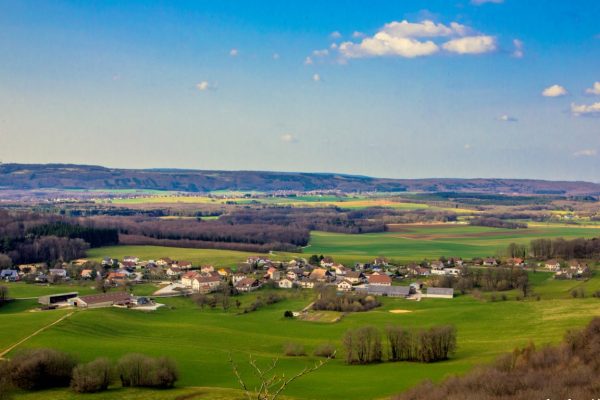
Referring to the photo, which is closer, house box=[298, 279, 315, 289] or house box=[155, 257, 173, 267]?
house box=[298, 279, 315, 289]

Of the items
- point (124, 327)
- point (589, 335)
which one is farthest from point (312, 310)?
point (589, 335)

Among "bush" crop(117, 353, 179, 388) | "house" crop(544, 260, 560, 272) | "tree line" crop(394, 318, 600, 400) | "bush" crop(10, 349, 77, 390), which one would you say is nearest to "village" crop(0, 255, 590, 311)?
"house" crop(544, 260, 560, 272)

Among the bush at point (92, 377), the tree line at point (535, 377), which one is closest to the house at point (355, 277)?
the tree line at point (535, 377)

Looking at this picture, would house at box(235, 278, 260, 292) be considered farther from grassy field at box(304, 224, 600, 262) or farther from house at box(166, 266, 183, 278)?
grassy field at box(304, 224, 600, 262)

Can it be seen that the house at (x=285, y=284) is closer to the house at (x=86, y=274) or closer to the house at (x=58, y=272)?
the house at (x=86, y=274)

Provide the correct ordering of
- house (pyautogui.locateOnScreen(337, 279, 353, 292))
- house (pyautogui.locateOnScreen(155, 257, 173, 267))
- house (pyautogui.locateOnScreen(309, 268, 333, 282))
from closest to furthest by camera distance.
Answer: house (pyautogui.locateOnScreen(337, 279, 353, 292)), house (pyautogui.locateOnScreen(309, 268, 333, 282)), house (pyautogui.locateOnScreen(155, 257, 173, 267))

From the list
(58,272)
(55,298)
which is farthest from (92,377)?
(58,272)
